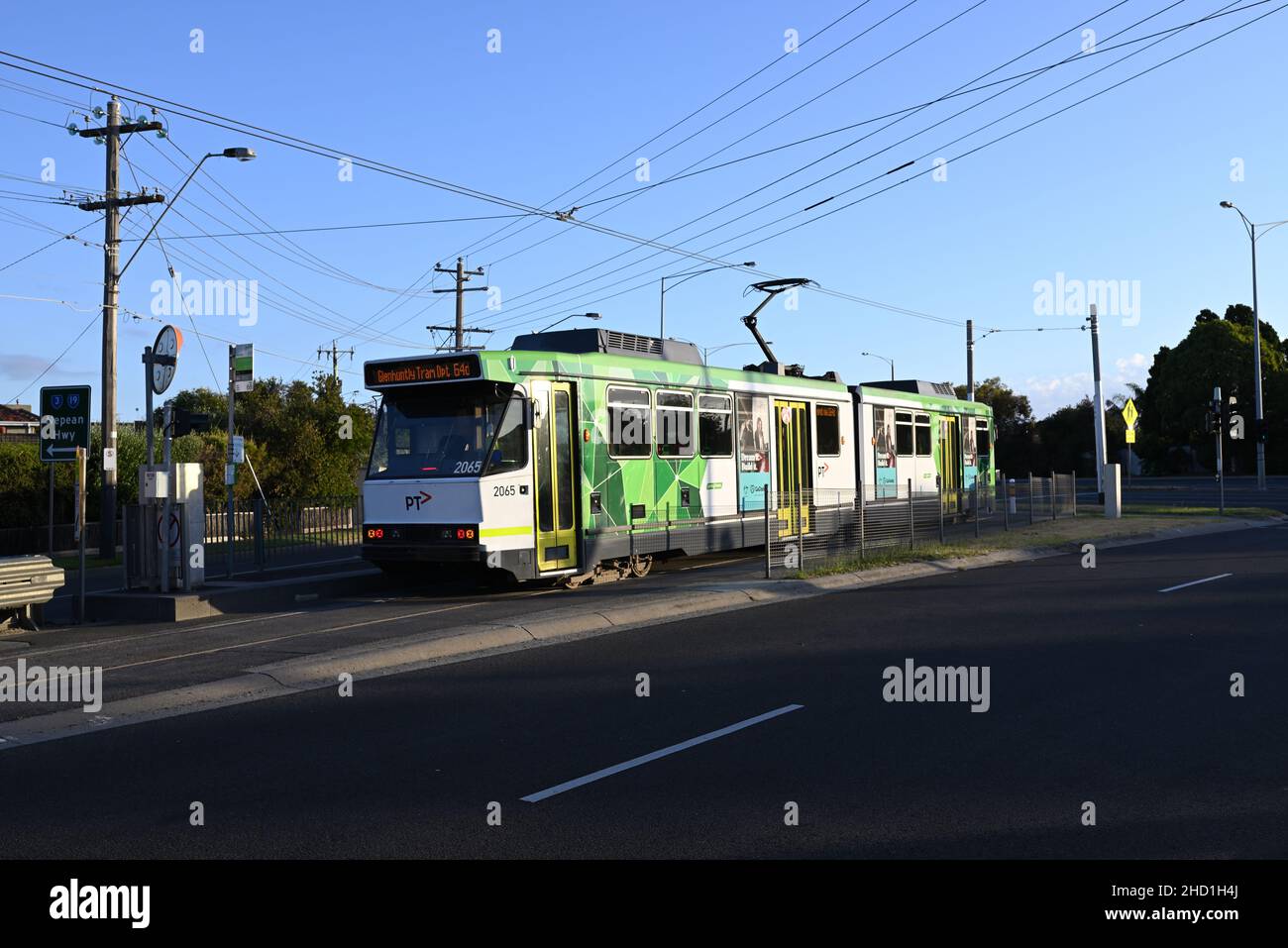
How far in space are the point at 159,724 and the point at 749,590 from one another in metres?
9.38

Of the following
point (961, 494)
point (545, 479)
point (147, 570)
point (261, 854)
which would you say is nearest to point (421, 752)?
point (261, 854)

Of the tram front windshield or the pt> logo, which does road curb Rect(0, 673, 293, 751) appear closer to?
the pt> logo

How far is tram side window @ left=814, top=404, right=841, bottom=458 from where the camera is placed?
2398cm

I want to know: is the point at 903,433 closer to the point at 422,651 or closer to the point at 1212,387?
the point at 422,651

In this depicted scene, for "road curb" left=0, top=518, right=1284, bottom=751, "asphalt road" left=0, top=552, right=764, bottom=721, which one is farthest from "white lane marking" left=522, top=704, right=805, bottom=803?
"asphalt road" left=0, top=552, right=764, bottom=721

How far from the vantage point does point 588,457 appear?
1744 cm

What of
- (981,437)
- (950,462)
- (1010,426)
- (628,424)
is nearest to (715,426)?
(628,424)

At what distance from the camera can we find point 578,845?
5672mm

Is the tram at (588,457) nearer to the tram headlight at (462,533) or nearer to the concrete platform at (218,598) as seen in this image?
the tram headlight at (462,533)

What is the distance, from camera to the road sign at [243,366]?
19.8 m

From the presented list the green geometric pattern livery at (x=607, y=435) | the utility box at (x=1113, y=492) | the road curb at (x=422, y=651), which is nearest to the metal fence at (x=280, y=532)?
the green geometric pattern livery at (x=607, y=435)

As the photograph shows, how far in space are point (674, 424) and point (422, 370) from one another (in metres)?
4.95

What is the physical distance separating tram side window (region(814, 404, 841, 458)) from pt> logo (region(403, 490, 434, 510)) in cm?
1022
